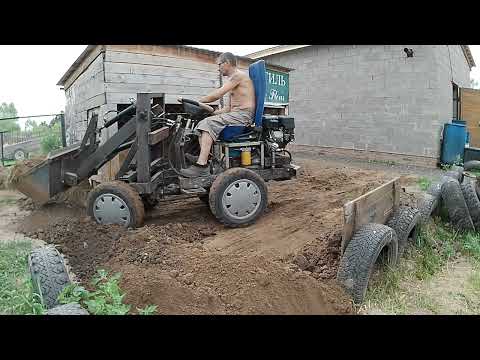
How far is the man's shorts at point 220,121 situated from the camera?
4965mm

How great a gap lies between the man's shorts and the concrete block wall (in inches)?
262

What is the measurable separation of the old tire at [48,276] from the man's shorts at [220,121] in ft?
8.16

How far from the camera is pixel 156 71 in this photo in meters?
6.72

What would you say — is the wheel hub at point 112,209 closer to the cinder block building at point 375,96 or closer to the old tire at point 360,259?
the old tire at point 360,259

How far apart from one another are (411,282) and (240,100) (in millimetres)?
2983

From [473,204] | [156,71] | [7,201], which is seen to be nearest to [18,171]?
[7,201]

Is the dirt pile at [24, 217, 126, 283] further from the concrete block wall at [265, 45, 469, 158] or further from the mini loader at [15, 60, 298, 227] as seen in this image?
the concrete block wall at [265, 45, 469, 158]

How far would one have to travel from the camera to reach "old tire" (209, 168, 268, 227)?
188 inches

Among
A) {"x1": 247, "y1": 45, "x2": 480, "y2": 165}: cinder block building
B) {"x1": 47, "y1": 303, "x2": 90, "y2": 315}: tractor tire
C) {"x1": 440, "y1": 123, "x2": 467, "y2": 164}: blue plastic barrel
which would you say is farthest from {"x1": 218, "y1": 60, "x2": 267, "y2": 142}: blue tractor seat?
{"x1": 440, "y1": 123, "x2": 467, "y2": 164}: blue plastic barrel

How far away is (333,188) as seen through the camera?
6.85 meters

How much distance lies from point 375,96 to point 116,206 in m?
8.93

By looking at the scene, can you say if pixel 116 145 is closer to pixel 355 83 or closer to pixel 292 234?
pixel 292 234

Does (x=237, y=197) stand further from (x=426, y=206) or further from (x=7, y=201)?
(x=7, y=201)
